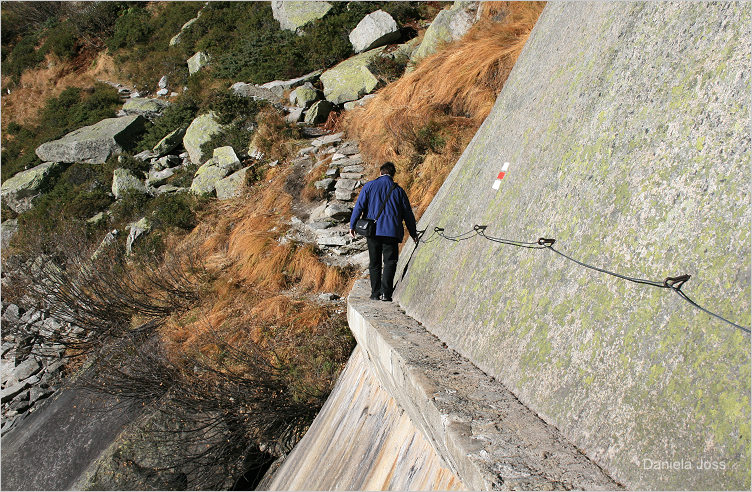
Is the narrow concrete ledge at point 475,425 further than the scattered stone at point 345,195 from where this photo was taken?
No

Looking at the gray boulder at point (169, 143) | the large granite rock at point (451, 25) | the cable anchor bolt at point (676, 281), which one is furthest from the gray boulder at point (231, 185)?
the cable anchor bolt at point (676, 281)

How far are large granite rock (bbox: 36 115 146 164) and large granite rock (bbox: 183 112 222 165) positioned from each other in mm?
3407

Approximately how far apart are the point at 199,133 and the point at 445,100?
25.6 ft

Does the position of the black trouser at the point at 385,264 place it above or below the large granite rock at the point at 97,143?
above

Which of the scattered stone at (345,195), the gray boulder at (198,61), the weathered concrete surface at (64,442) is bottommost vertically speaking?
the weathered concrete surface at (64,442)

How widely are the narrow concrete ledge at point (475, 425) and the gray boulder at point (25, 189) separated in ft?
51.8

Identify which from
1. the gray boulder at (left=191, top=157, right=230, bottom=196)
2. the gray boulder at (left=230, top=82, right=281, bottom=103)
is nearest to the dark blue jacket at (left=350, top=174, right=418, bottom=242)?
the gray boulder at (left=191, top=157, right=230, bottom=196)

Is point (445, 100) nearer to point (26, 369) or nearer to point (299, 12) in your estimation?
point (26, 369)

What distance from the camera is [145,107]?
16.3 m

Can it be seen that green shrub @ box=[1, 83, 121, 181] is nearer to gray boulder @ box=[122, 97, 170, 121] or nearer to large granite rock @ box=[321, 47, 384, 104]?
gray boulder @ box=[122, 97, 170, 121]

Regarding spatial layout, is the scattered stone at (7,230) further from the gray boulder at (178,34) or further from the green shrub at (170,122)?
the gray boulder at (178,34)

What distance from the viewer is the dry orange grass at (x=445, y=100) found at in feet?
22.9

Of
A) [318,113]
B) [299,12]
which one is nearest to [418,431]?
[318,113]

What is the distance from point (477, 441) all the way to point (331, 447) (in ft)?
7.37
